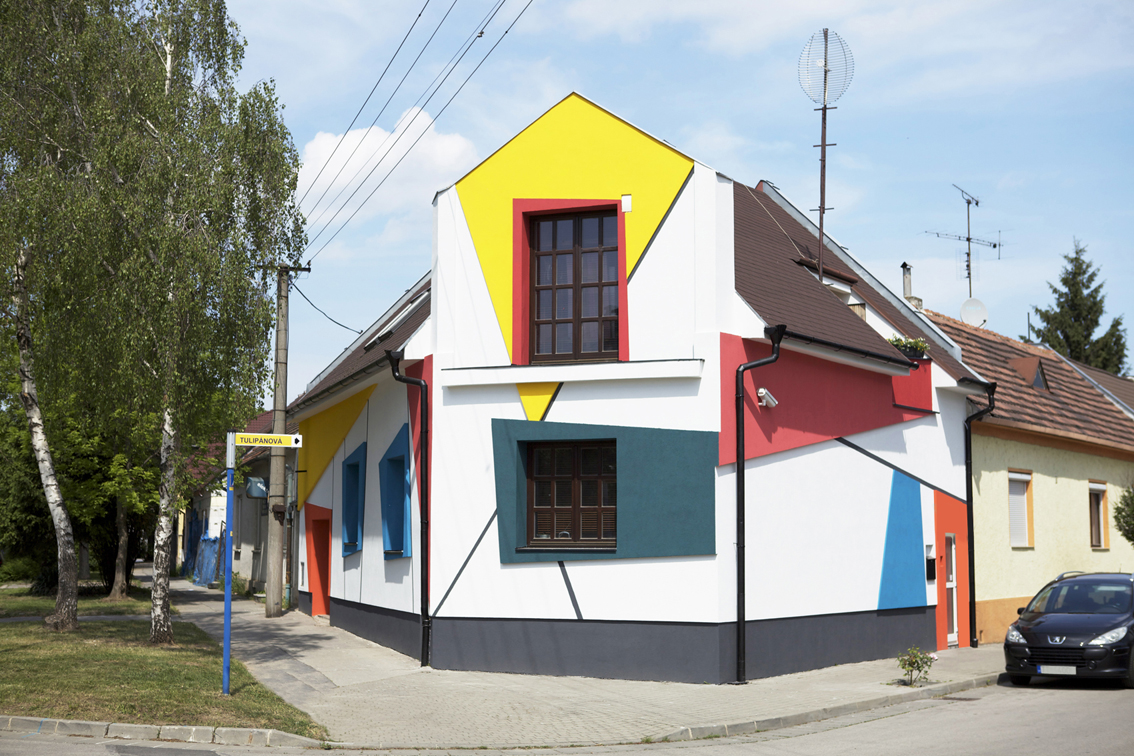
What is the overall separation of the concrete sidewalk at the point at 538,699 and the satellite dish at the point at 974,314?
35.4ft

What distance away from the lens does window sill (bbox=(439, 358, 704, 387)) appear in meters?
12.9

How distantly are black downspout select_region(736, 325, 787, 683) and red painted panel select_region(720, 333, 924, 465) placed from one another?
0.11 m

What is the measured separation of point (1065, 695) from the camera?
41.0 ft

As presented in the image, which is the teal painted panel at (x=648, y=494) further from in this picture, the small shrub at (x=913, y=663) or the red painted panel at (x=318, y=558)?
the red painted panel at (x=318, y=558)

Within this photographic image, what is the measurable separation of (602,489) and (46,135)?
9.81 meters

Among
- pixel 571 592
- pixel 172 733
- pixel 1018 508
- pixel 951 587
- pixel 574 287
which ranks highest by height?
pixel 574 287

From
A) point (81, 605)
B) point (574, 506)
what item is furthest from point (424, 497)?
point (81, 605)

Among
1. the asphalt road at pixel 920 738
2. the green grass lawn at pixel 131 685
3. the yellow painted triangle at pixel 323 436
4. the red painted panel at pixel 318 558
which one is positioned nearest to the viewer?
the asphalt road at pixel 920 738

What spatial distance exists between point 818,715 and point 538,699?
3.08 m

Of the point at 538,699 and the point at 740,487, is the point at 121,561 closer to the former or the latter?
the point at 538,699

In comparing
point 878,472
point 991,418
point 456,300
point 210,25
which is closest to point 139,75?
point 210,25

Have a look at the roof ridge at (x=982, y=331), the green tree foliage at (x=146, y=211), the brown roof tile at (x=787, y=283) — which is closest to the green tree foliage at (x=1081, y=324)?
the roof ridge at (x=982, y=331)

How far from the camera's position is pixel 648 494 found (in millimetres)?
12891

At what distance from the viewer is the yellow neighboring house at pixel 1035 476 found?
18203 millimetres
